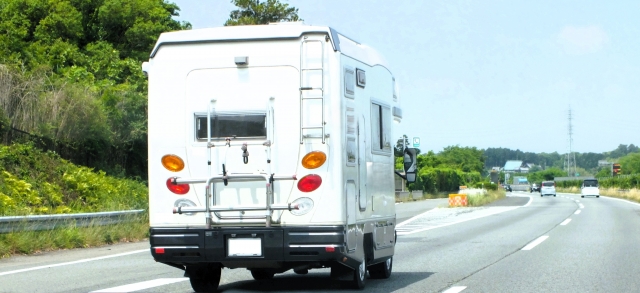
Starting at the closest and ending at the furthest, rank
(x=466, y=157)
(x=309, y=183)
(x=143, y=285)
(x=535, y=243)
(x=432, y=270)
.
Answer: (x=309, y=183), (x=143, y=285), (x=432, y=270), (x=535, y=243), (x=466, y=157)

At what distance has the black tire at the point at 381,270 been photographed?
11758mm

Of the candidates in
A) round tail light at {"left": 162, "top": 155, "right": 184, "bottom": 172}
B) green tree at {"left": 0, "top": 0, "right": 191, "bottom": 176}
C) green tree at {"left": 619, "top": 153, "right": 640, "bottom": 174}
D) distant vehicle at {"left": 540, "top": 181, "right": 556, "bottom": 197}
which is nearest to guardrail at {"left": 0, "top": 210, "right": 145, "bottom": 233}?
round tail light at {"left": 162, "top": 155, "right": 184, "bottom": 172}

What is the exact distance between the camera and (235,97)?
9258mm

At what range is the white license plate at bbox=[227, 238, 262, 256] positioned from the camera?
357 inches

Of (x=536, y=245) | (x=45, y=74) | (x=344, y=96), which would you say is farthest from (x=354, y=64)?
(x=45, y=74)

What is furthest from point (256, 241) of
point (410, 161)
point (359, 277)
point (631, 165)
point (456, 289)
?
point (631, 165)

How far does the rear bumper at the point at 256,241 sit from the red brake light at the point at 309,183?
0.40m

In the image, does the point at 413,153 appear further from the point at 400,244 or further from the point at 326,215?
the point at 400,244

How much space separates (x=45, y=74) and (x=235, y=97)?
23.1 meters

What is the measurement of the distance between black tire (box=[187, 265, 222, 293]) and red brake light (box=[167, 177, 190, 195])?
1395 mm

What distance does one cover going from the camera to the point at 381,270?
11.8 metres

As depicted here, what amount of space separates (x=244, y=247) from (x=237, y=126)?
1242mm

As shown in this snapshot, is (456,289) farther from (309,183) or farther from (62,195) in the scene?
(62,195)

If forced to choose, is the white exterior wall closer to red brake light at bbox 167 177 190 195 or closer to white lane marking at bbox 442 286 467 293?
red brake light at bbox 167 177 190 195
